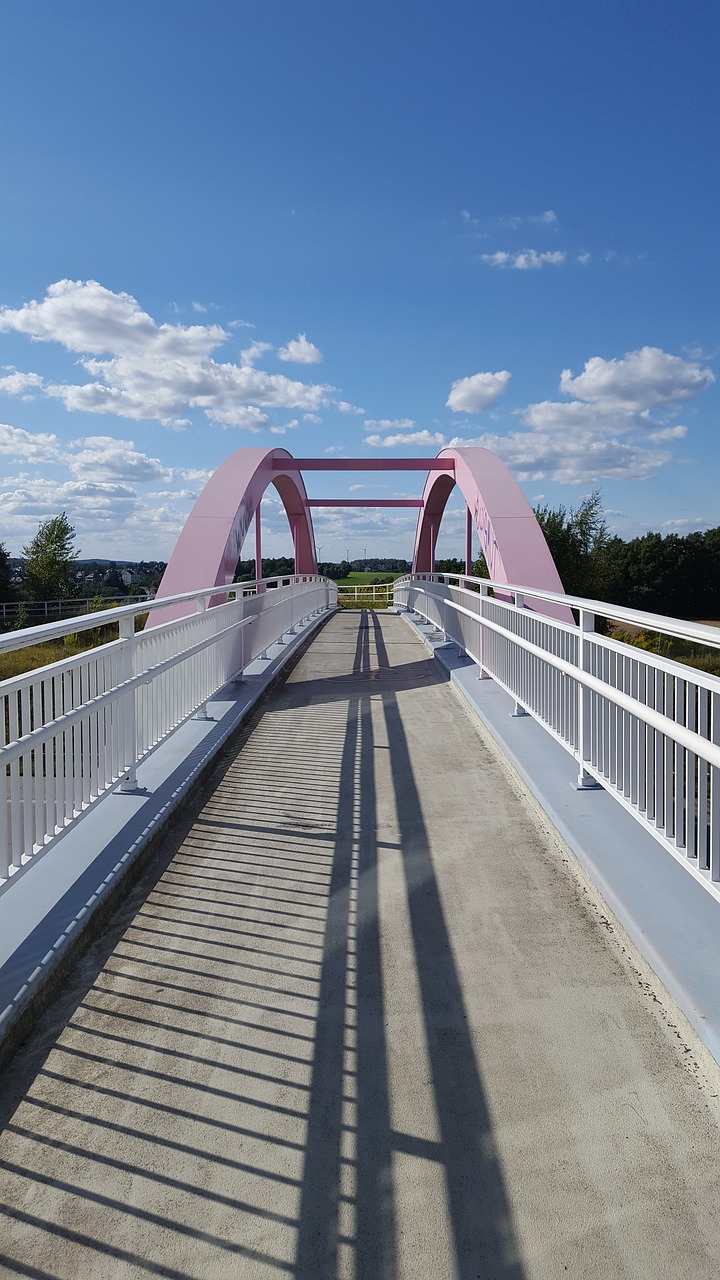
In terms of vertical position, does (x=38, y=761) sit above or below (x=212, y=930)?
above

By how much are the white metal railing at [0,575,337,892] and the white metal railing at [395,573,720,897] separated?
2.37m

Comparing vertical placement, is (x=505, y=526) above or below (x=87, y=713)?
above

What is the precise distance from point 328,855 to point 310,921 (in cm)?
74

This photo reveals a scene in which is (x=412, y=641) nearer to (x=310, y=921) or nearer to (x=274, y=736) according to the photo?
(x=274, y=736)

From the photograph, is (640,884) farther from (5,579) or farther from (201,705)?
(5,579)

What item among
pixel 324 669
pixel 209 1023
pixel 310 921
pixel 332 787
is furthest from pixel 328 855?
pixel 324 669

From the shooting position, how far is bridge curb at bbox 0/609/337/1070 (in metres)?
2.69

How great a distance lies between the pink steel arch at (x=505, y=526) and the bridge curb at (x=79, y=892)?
5804 millimetres

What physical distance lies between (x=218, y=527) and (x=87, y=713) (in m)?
8.99

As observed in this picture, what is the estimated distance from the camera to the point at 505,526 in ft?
42.9

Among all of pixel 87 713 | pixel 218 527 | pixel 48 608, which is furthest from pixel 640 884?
pixel 48 608

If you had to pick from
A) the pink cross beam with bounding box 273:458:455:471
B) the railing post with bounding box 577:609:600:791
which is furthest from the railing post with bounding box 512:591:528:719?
the pink cross beam with bounding box 273:458:455:471

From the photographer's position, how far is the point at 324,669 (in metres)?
10.9

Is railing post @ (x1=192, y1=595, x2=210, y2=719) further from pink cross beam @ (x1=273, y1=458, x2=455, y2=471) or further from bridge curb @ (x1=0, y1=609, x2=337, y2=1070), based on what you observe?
pink cross beam @ (x1=273, y1=458, x2=455, y2=471)
